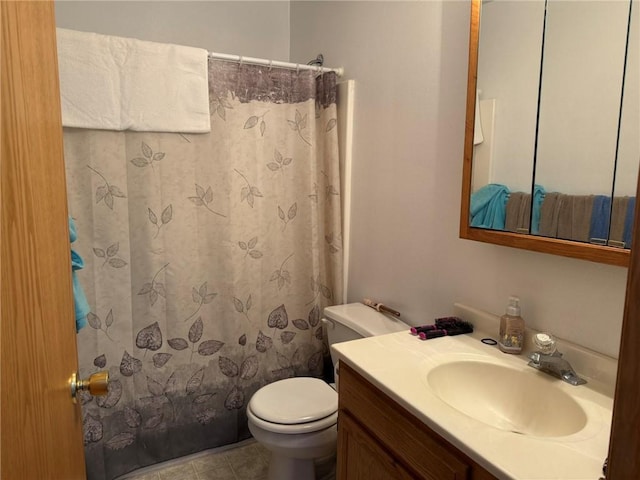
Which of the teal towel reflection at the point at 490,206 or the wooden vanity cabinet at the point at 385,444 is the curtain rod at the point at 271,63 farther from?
the wooden vanity cabinet at the point at 385,444

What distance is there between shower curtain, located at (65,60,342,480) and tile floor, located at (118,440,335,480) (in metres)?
0.05

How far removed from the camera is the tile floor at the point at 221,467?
201 cm

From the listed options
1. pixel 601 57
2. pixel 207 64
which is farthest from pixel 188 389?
pixel 601 57

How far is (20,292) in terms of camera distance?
59 cm

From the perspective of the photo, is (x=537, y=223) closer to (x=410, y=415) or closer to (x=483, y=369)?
(x=483, y=369)

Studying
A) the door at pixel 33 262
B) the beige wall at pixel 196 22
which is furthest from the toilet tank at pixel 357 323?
the beige wall at pixel 196 22

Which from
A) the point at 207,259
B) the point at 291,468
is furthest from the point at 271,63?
the point at 291,468

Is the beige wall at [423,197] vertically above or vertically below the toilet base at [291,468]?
above

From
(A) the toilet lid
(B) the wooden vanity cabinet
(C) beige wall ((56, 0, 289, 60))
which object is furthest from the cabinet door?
(C) beige wall ((56, 0, 289, 60))

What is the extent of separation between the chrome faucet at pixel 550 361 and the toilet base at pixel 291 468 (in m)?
1.02

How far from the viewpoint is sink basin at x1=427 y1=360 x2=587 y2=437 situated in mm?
1135

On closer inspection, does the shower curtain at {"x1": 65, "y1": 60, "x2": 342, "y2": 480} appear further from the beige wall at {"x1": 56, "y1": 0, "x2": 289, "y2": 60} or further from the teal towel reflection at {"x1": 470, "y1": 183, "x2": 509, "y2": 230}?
the teal towel reflection at {"x1": 470, "y1": 183, "x2": 509, "y2": 230}

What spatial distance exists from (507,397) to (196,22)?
7.72 ft

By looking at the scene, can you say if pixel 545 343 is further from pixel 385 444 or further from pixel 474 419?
pixel 385 444
